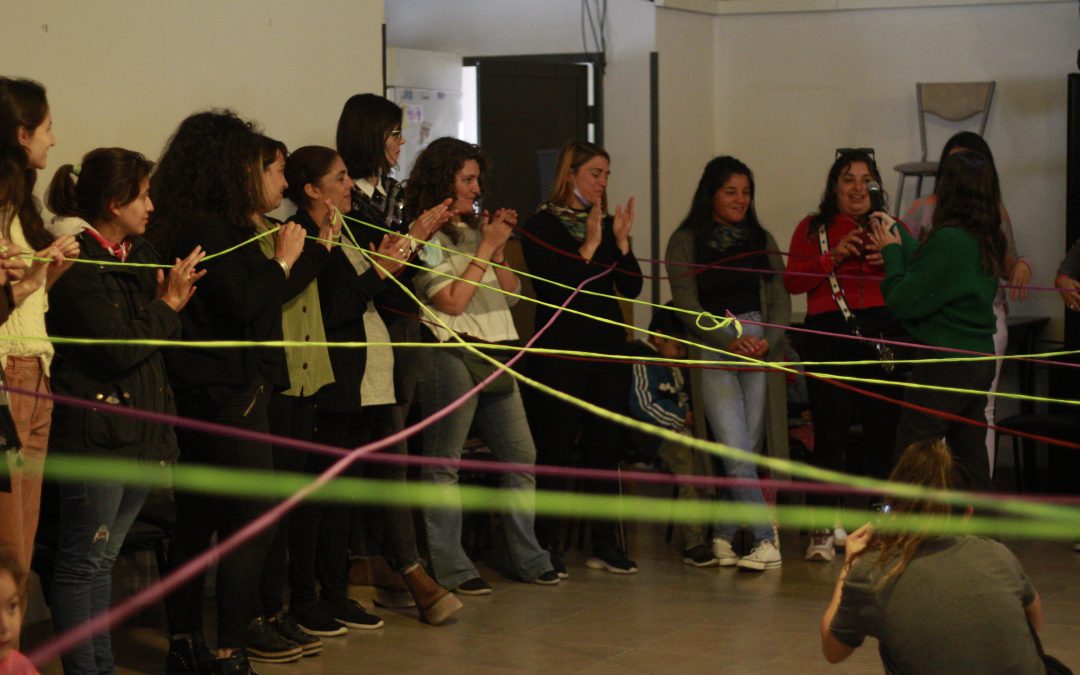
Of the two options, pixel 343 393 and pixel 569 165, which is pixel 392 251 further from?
pixel 569 165

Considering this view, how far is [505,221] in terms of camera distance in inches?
199

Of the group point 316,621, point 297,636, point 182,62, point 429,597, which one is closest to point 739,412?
point 429,597

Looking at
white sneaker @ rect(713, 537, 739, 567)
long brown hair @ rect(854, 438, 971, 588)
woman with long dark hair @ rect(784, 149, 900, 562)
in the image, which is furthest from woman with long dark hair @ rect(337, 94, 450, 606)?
long brown hair @ rect(854, 438, 971, 588)

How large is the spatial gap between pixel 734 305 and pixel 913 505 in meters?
3.07

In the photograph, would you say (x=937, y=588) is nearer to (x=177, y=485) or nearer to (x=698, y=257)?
(x=177, y=485)

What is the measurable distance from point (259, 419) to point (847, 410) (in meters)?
2.76

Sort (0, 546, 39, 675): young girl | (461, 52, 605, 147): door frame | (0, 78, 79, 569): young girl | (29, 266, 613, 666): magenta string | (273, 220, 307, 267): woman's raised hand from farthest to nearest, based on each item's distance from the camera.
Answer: (461, 52, 605, 147): door frame → (273, 220, 307, 267): woman's raised hand → (0, 78, 79, 569): young girl → (0, 546, 39, 675): young girl → (29, 266, 613, 666): magenta string

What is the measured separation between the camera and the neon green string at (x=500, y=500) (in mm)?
2888

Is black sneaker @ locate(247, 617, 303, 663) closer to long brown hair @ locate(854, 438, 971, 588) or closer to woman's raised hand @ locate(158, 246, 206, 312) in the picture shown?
woman's raised hand @ locate(158, 246, 206, 312)

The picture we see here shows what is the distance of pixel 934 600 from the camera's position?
2703 millimetres

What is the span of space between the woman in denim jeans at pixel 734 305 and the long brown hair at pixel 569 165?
19.1 inches

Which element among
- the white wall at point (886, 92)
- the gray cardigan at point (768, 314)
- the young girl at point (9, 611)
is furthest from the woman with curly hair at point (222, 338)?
the white wall at point (886, 92)

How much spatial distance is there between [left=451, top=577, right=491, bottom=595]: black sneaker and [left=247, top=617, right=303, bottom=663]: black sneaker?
989 mm

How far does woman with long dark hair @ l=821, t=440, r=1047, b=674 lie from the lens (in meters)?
2.67
